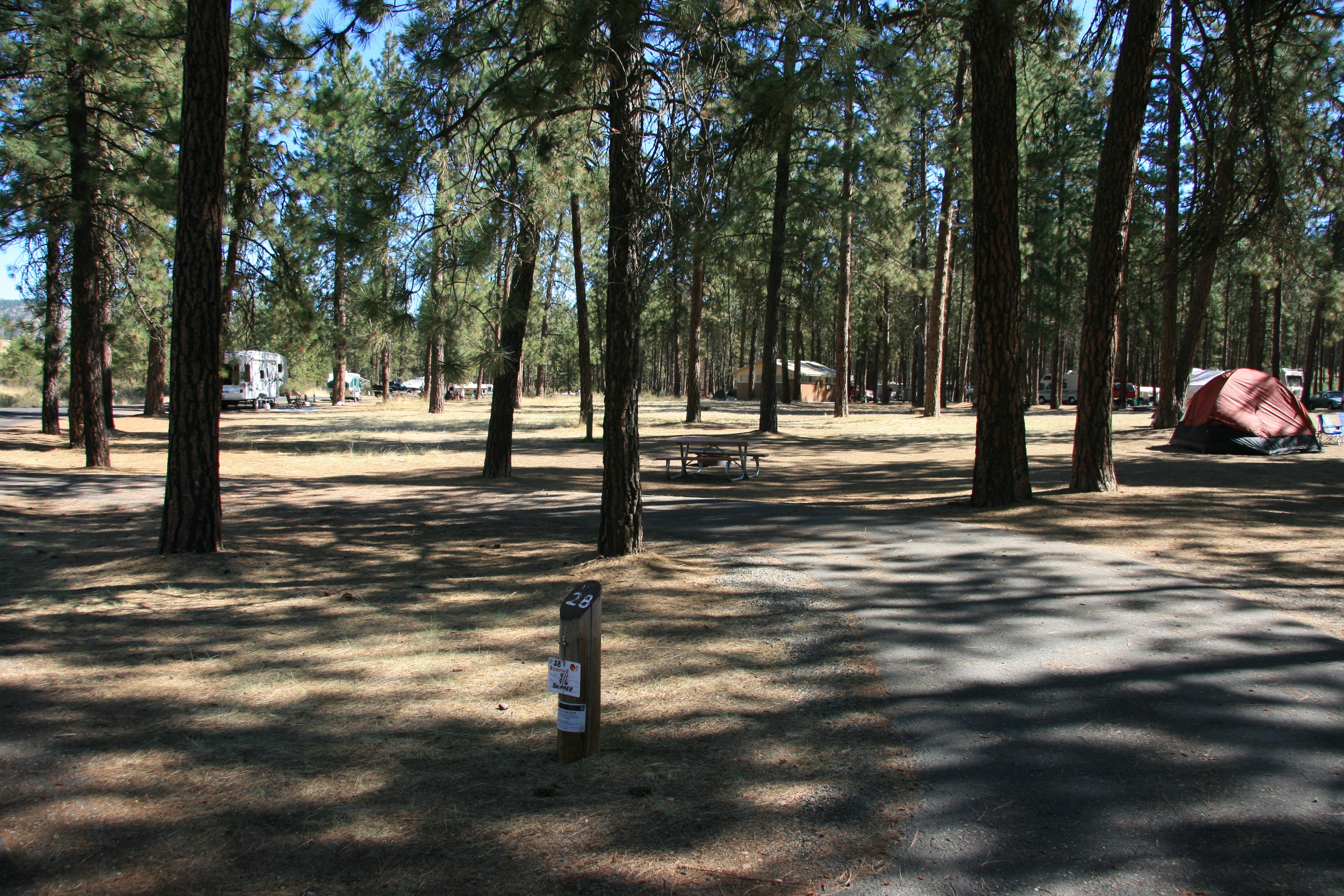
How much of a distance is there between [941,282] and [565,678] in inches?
1034

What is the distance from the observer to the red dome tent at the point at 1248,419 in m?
15.8

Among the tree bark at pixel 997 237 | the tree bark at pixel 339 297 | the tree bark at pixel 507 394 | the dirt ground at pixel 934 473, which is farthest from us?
the tree bark at pixel 507 394

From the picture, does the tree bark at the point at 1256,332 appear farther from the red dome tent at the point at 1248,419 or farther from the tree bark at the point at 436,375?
the tree bark at the point at 436,375

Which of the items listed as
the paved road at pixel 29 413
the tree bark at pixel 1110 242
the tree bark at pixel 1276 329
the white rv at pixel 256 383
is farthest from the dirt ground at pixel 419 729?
the white rv at pixel 256 383

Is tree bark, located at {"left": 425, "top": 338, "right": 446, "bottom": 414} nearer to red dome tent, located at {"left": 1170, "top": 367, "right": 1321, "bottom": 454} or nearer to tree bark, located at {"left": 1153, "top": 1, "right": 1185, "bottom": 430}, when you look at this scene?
tree bark, located at {"left": 1153, "top": 1, "right": 1185, "bottom": 430}

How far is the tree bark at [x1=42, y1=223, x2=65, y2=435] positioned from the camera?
1563 cm

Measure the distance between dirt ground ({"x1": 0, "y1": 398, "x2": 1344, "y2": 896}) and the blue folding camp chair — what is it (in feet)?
27.2

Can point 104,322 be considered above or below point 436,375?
above

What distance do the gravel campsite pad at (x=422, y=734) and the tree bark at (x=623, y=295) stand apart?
0.65m

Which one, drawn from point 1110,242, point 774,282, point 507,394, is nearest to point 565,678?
point 1110,242

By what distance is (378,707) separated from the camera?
496 centimetres

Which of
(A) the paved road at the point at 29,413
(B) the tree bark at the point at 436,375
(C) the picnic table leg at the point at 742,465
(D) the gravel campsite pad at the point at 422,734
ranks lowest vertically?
(D) the gravel campsite pad at the point at 422,734

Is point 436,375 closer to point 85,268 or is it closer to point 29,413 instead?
point 85,268

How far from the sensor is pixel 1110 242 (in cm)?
1060
